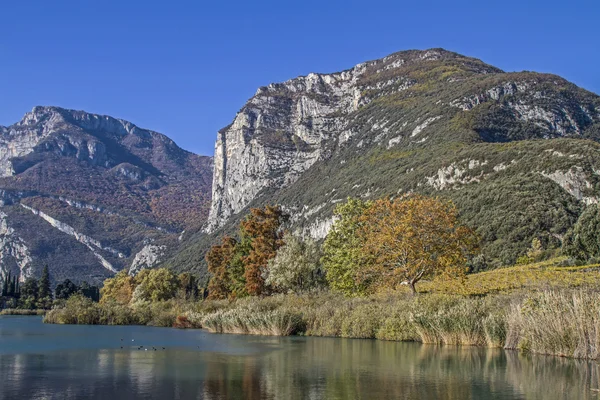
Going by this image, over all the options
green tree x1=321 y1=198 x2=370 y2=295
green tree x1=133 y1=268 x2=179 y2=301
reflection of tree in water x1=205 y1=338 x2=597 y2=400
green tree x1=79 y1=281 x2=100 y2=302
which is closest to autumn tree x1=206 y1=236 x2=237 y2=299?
green tree x1=133 y1=268 x2=179 y2=301

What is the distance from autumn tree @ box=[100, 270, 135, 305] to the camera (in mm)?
113738

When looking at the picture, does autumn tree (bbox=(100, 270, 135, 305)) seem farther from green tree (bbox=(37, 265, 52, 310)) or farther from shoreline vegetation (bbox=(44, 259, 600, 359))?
shoreline vegetation (bbox=(44, 259, 600, 359))

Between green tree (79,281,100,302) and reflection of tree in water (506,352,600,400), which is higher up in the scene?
reflection of tree in water (506,352,600,400)

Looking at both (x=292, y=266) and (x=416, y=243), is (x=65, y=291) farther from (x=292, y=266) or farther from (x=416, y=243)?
(x=416, y=243)

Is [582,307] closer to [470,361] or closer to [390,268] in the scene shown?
[470,361]

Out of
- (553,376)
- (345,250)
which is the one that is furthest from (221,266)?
(553,376)

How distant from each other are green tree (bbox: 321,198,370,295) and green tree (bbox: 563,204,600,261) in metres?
27.8

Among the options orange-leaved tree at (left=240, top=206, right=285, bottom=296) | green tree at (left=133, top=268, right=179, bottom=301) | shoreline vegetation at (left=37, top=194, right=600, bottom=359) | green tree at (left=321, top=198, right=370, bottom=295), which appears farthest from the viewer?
green tree at (left=133, top=268, right=179, bottom=301)

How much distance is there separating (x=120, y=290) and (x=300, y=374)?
105m

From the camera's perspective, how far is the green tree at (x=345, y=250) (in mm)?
51312

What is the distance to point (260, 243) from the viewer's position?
220 ft

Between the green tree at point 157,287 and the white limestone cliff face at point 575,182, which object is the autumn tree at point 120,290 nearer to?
the green tree at point 157,287

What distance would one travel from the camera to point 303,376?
20688 mm

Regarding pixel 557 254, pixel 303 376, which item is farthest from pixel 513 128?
pixel 303 376
